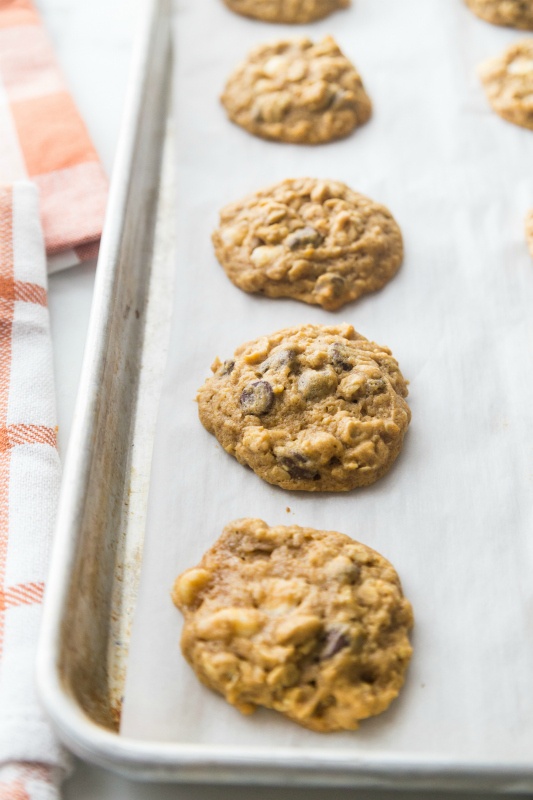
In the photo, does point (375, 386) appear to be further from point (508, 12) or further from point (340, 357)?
point (508, 12)

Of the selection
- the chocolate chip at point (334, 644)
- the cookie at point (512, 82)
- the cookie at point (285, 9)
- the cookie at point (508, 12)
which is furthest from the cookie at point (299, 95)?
the chocolate chip at point (334, 644)

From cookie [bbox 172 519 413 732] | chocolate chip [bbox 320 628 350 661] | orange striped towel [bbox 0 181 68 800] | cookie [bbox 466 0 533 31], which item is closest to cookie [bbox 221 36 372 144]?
cookie [bbox 466 0 533 31]

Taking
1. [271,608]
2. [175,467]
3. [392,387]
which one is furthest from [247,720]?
[392,387]

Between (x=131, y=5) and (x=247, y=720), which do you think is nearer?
(x=247, y=720)

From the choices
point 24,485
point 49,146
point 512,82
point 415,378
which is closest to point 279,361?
point 415,378

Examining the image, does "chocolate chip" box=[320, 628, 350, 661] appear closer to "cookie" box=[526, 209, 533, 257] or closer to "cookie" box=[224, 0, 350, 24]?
"cookie" box=[526, 209, 533, 257]

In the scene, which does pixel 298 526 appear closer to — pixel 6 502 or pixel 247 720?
pixel 247 720
